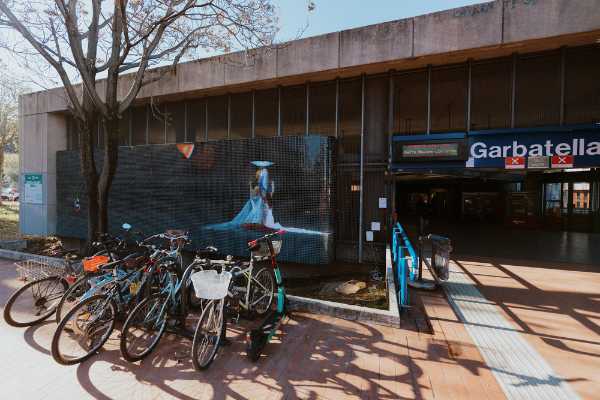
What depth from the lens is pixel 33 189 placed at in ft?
42.8

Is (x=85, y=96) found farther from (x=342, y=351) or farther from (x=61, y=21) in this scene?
(x=342, y=351)

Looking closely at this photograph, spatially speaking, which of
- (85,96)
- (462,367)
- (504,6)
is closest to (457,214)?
(504,6)

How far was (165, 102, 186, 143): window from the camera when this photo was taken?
11219 mm

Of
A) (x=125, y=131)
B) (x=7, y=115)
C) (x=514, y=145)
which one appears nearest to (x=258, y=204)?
(x=514, y=145)

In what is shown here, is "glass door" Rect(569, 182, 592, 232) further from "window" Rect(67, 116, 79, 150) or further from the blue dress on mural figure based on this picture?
"window" Rect(67, 116, 79, 150)

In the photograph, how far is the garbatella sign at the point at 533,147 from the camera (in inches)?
274

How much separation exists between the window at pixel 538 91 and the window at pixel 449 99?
1264 mm

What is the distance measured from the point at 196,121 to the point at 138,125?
9.67 feet

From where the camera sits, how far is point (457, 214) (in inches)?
733

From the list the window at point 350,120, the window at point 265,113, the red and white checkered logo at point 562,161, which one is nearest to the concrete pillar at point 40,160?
the window at point 265,113

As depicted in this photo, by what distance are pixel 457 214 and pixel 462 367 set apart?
17214 millimetres

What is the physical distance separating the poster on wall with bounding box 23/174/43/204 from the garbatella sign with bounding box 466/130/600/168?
1631 cm

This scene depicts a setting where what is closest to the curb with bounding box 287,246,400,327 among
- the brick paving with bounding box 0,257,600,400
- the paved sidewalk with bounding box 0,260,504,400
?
the brick paving with bounding box 0,257,600,400

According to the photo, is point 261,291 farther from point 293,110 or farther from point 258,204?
point 293,110
